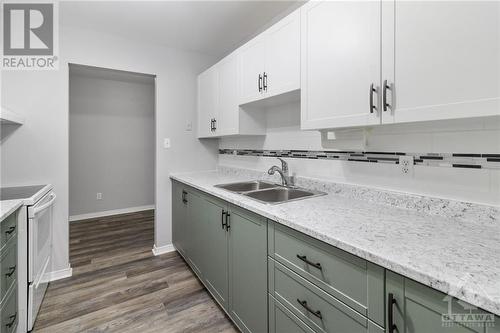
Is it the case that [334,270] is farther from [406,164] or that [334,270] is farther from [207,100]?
[207,100]

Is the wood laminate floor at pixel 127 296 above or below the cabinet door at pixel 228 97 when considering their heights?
below

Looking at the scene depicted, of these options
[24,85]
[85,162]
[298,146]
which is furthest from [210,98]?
[85,162]

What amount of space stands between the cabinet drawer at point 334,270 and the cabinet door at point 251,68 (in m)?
1.18

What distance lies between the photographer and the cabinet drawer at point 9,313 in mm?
1272

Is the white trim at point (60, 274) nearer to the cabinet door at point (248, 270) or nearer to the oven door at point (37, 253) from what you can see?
the oven door at point (37, 253)

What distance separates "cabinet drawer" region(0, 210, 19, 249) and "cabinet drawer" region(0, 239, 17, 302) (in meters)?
0.04

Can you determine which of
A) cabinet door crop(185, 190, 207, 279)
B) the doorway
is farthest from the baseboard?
cabinet door crop(185, 190, 207, 279)

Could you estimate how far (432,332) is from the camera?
0.67m

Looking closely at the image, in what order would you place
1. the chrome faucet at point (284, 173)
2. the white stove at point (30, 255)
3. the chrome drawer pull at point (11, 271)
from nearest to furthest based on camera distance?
the chrome drawer pull at point (11, 271) → the white stove at point (30, 255) → the chrome faucet at point (284, 173)

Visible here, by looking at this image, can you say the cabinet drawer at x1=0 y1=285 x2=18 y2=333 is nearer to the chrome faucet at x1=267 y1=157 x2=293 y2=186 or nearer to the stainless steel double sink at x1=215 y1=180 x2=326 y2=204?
the stainless steel double sink at x1=215 y1=180 x2=326 y2=204

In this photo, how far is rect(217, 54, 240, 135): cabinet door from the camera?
87.5 inches
